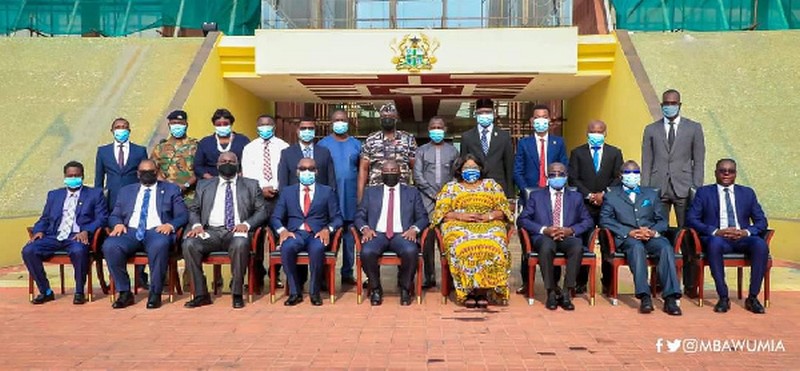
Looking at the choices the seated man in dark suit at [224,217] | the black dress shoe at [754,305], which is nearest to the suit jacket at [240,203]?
the seated man in dark suit at [224,217]

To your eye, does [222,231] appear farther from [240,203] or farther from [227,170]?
[227,170]

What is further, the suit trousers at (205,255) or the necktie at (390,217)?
the necktie at (390,217)

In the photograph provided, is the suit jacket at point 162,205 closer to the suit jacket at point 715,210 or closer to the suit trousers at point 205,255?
the suit trousers at point 205,255

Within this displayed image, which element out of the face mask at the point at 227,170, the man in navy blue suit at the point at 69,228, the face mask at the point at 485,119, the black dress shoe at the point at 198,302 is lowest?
the black dress shoe at the point at 198,302

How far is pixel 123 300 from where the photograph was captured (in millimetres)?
6164

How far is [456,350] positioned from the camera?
4.71m

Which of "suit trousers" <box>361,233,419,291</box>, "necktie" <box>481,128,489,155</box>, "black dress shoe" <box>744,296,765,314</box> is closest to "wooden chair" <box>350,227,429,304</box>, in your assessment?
"suit trousers" <box>361,233,419,291</box>

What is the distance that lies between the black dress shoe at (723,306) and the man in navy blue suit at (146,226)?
464cm

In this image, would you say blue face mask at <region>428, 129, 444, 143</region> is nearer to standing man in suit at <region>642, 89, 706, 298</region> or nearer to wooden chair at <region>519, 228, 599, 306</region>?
wooden chair at <region>519, 228, 599, 306</region>

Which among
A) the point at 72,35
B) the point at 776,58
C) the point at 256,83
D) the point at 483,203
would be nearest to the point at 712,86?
the point at 776,58

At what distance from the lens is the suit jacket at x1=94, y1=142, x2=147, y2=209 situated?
6996mm

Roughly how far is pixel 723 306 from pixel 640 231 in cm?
89

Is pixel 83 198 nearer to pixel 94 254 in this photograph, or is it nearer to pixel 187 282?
pixel 94 254

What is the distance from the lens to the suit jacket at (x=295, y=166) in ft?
22.7
